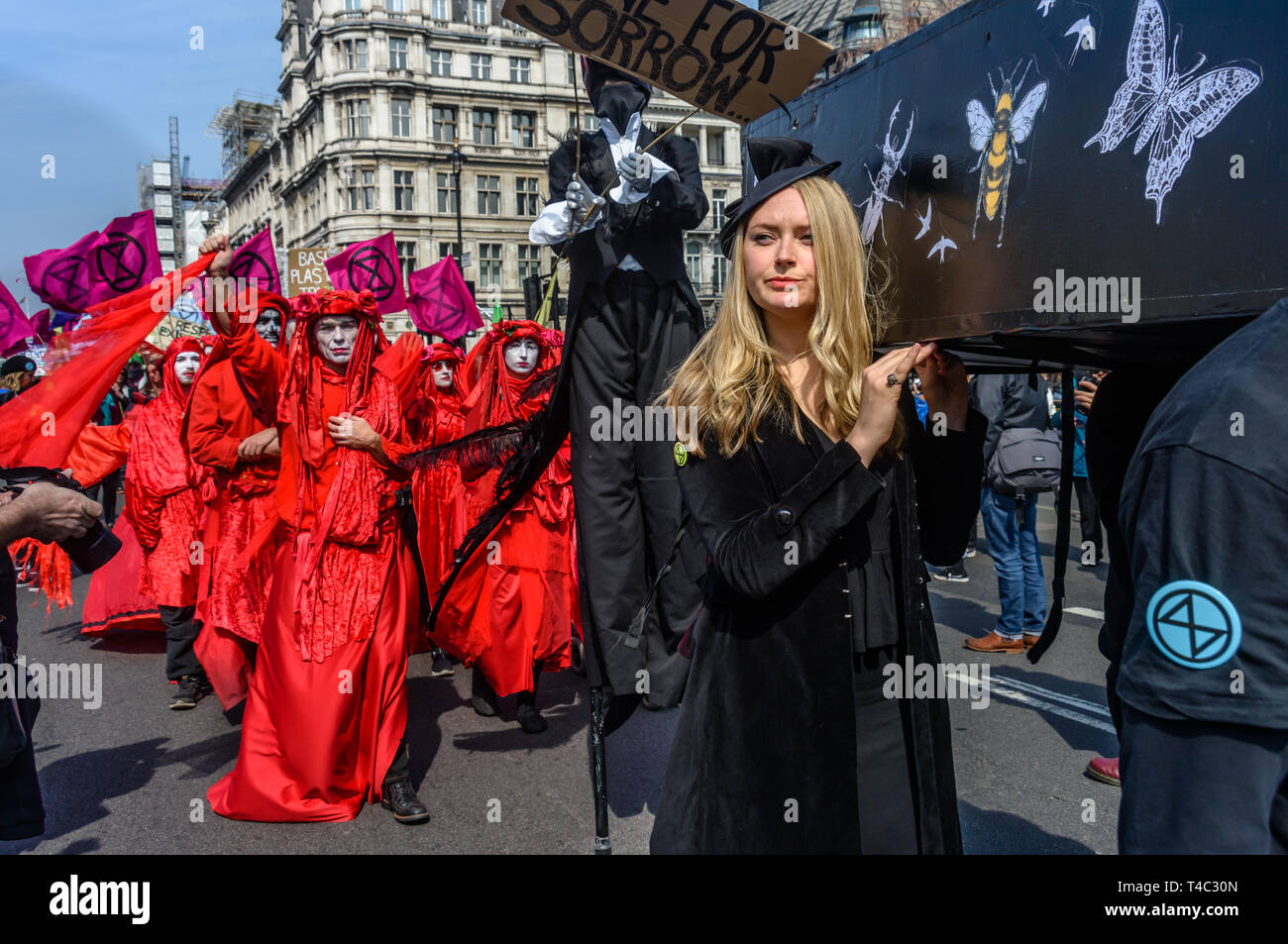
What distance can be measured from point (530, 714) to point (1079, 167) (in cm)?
440

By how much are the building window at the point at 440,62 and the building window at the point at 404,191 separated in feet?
18.6

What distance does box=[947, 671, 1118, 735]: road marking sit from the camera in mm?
5227

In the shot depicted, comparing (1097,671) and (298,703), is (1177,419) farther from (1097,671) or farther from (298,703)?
(1097,671)

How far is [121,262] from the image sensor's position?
16.8 feet

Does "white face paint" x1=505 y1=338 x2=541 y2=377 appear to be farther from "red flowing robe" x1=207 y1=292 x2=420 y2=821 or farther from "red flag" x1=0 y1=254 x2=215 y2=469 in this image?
"red flag" x1=0 y1=254 x2=215 y2=469

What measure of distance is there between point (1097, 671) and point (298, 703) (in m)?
4.57

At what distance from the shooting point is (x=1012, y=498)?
6898mm

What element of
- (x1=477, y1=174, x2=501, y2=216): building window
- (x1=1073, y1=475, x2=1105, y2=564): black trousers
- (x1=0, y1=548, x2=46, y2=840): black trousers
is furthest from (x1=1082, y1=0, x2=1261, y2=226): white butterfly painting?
(x1=477, y1=174, x2=501, y2=216): building window

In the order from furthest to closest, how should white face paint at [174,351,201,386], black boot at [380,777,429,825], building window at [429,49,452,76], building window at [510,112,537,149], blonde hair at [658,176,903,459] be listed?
building window at [510,112,537,149] → building window at [429,49,452,76] → white face paint at [174,351,201,386] → black boot at [380,777,429,825] → blonde hair at [658,176,903,459]

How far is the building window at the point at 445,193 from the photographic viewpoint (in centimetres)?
5719

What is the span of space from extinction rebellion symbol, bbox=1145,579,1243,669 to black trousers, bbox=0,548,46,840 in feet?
9.72

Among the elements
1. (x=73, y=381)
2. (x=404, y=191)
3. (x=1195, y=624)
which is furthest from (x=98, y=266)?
(x=404, y=191)

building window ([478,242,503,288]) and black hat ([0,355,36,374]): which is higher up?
building window ([478,242,503,288])
